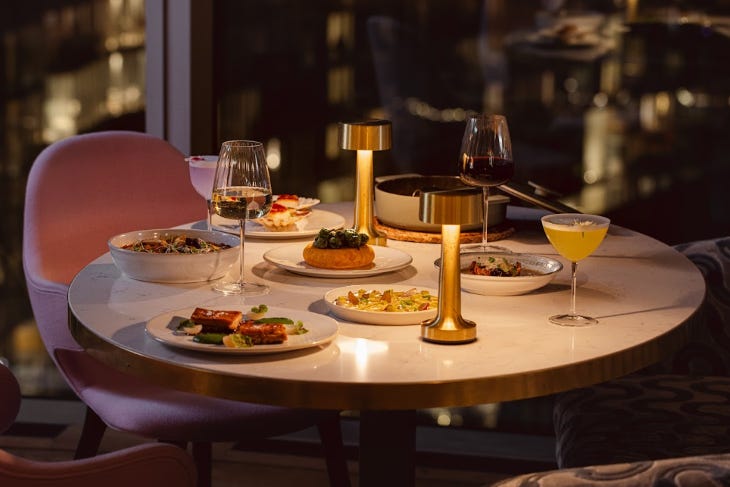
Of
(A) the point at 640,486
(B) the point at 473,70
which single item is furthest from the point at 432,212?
(B) the point at 473,70

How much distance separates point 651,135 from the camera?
335 centimetres

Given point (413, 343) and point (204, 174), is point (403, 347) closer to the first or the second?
point (413, 343)

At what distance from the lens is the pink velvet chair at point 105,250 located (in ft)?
7.63

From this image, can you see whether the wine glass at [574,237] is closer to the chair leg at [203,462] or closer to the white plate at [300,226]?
the white plate at [300,226]

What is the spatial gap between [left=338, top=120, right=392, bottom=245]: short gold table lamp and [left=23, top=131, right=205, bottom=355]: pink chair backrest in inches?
28.7

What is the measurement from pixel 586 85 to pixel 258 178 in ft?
5.56

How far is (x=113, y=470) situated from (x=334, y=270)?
1.90ft

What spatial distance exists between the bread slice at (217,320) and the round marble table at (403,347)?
0.04 meters

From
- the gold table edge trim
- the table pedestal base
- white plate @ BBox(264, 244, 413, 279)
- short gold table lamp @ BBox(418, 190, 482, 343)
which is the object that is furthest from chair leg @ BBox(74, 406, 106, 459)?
short gold table lamp @ BBox(418, 190, 482, 343)

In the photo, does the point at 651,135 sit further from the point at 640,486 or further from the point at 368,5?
the point at 640,486

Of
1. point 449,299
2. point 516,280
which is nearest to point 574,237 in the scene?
point 516,280

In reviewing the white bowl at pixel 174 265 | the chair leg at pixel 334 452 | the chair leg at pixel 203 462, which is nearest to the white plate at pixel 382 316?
the white bowl at pixel 174 265

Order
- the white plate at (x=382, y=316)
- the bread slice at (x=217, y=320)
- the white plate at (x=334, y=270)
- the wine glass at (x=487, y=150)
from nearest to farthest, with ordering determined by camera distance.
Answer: the bread slice at (x=217, y=320) → the white plate at (x=382, y=316) → the white plate at (x=334, y=270) → the wine glass at (x=487, y=150)

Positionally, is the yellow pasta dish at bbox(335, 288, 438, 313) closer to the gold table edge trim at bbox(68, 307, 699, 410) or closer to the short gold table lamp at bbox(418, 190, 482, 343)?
the short gold table lamp at bbox(418, 190, 482, 343)
